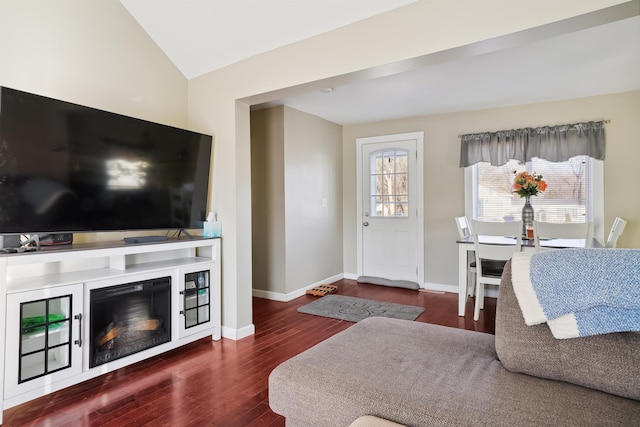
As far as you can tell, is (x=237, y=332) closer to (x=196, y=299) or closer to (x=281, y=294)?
(x=196, y=299)

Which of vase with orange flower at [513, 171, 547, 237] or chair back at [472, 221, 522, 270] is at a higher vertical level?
vase with orange flower at [513, 171, 547, 237]

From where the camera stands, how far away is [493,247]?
350 cm

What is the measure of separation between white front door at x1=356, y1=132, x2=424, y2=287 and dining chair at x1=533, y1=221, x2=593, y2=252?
1884 mm

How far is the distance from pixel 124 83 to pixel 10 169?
1.25 meters

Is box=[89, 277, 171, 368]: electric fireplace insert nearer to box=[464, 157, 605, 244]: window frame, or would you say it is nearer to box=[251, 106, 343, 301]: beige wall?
box=[251, 106, 343, 301]: beige wall

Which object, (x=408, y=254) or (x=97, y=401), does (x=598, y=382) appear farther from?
(x=408, y=254)

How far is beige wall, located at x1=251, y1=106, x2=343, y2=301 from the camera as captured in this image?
454 cm

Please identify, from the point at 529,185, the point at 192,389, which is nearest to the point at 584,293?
A: the point at 192,389

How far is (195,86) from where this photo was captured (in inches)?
140

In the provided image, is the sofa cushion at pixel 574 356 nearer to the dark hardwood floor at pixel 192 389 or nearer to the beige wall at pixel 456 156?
the dark hardwood floor at pixel 192 389

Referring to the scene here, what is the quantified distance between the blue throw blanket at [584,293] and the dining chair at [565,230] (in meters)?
2.08

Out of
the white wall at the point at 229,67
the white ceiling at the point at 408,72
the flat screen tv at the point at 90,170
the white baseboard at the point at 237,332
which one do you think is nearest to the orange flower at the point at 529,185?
the white ceiling at the point at 408,72

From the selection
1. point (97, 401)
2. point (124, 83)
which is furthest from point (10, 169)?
point (97, 401)

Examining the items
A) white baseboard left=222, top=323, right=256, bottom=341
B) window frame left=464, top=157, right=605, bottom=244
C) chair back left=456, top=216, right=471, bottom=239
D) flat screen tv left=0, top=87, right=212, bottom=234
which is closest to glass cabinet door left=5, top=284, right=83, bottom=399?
flat screen tv left=0, top=87, right=212, bottom=234
